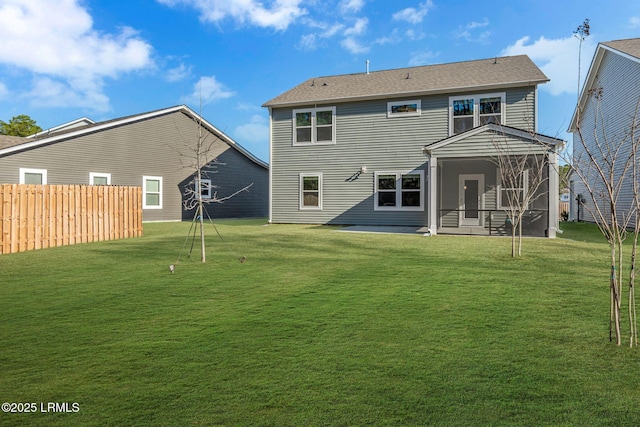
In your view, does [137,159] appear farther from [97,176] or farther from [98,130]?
[98,130]

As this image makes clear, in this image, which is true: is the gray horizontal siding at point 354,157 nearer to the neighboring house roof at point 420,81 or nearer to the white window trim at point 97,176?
the neighboring house roof at point 420,81

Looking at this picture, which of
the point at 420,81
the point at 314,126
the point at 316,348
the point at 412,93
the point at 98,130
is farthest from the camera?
the point at 98,130

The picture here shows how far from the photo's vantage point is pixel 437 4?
19.3 m

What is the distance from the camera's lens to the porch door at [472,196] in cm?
1786

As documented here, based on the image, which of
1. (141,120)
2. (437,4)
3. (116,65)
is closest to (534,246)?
(437,4)

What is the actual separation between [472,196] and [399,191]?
3.09 meters

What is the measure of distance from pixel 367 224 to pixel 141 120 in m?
13.5

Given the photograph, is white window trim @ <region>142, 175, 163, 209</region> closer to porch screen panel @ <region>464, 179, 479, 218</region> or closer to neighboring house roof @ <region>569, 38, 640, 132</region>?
porch screen panel @ <region>464, 179, 479, 218</region>

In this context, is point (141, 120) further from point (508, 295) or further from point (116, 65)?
point (508, 295)

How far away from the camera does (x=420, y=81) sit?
1903cm

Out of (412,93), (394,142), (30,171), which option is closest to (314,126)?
(394,142)

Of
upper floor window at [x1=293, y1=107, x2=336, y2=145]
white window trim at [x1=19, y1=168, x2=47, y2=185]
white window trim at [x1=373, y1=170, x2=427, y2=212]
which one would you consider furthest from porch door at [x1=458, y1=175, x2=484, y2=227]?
white window trim at [x1=19, y1=168, x2=47, y2=185]

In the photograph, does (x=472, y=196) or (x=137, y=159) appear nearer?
(x=472, y=196)

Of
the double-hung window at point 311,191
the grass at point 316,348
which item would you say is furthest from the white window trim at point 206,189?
the grass at point 316,348
